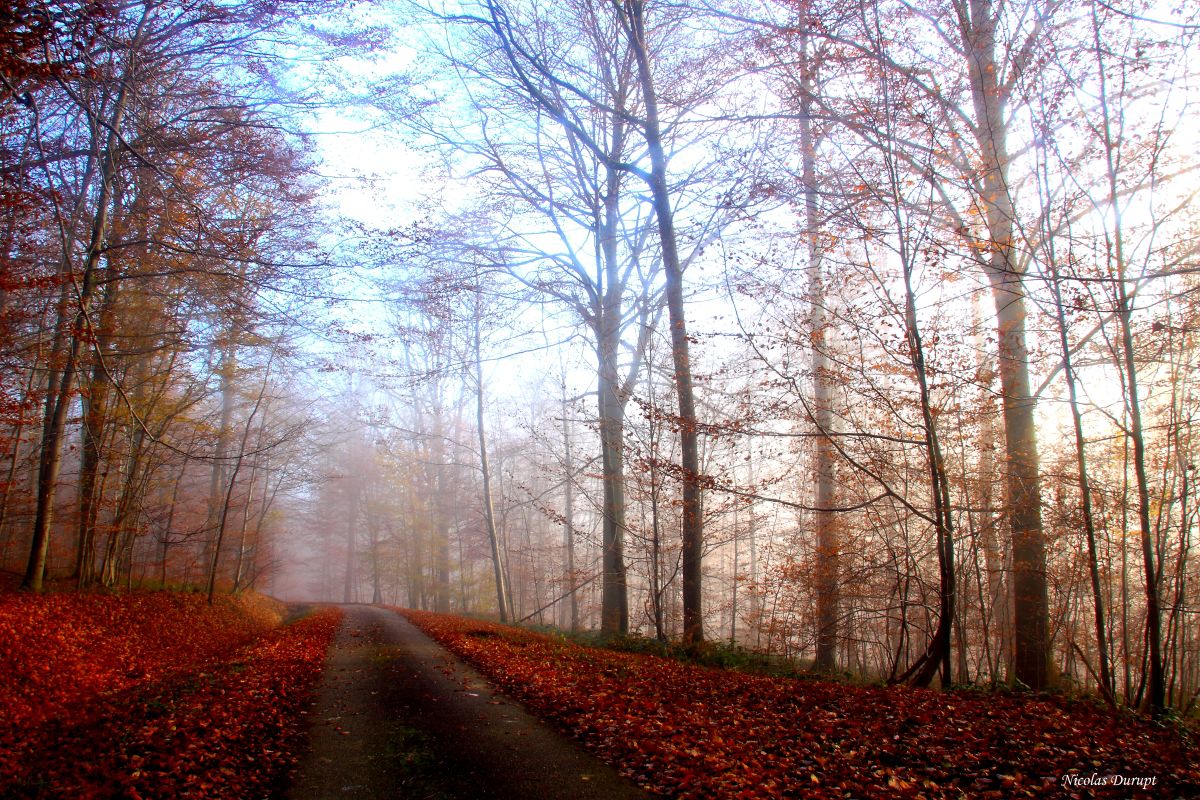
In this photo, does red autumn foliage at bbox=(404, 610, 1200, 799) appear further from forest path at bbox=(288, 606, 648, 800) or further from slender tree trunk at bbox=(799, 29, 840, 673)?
slender tree trunk at bbox=(799, 29, 840, 673)

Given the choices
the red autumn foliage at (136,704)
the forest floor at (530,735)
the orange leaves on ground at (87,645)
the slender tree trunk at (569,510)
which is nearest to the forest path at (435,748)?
the forest floor at (530,735)

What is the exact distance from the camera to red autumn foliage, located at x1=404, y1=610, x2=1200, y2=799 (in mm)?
4410

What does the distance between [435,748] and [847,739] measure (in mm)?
3615

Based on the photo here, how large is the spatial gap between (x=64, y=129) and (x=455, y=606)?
113ft

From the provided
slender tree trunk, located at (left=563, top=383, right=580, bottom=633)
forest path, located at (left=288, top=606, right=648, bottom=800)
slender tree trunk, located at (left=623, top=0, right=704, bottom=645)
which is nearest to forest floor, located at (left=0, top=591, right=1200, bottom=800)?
forest path, located at (left=288, top=606, right=648, bottom=800)

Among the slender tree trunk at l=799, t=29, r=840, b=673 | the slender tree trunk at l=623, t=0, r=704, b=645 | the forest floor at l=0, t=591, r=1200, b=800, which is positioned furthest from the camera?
the slender tree trunk at l=623, t=0, r=704, b=645

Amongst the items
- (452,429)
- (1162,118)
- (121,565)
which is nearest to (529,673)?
(1162,118)

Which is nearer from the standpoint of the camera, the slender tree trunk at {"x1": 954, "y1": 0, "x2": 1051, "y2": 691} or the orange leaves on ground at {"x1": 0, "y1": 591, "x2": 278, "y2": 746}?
the orange leaves on ground at {"x1": 0, "y1": 591, "x2": 278, "y2": 746}

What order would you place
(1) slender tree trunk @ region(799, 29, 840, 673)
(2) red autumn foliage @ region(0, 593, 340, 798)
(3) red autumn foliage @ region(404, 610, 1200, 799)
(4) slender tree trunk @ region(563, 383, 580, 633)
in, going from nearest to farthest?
(3) red autumn foliage @ region(404, 610, 1200, 799) < (2) red autumn foliage @ region(0, 593, 340, 798) < (1) slender tree trunk @ region(799, 29, 840, 673) < (4) slender tree trunk @ region(563, 383, 580, 633)

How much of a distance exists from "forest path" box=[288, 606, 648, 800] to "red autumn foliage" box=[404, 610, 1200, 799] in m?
0.36

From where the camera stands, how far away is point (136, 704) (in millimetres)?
6691

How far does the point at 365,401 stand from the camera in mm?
31562

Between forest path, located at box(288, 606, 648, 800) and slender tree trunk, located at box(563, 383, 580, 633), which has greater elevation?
slender tree trunk, located at box(563, 383, 580, 633)

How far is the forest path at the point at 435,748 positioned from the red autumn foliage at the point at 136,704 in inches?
14.0
